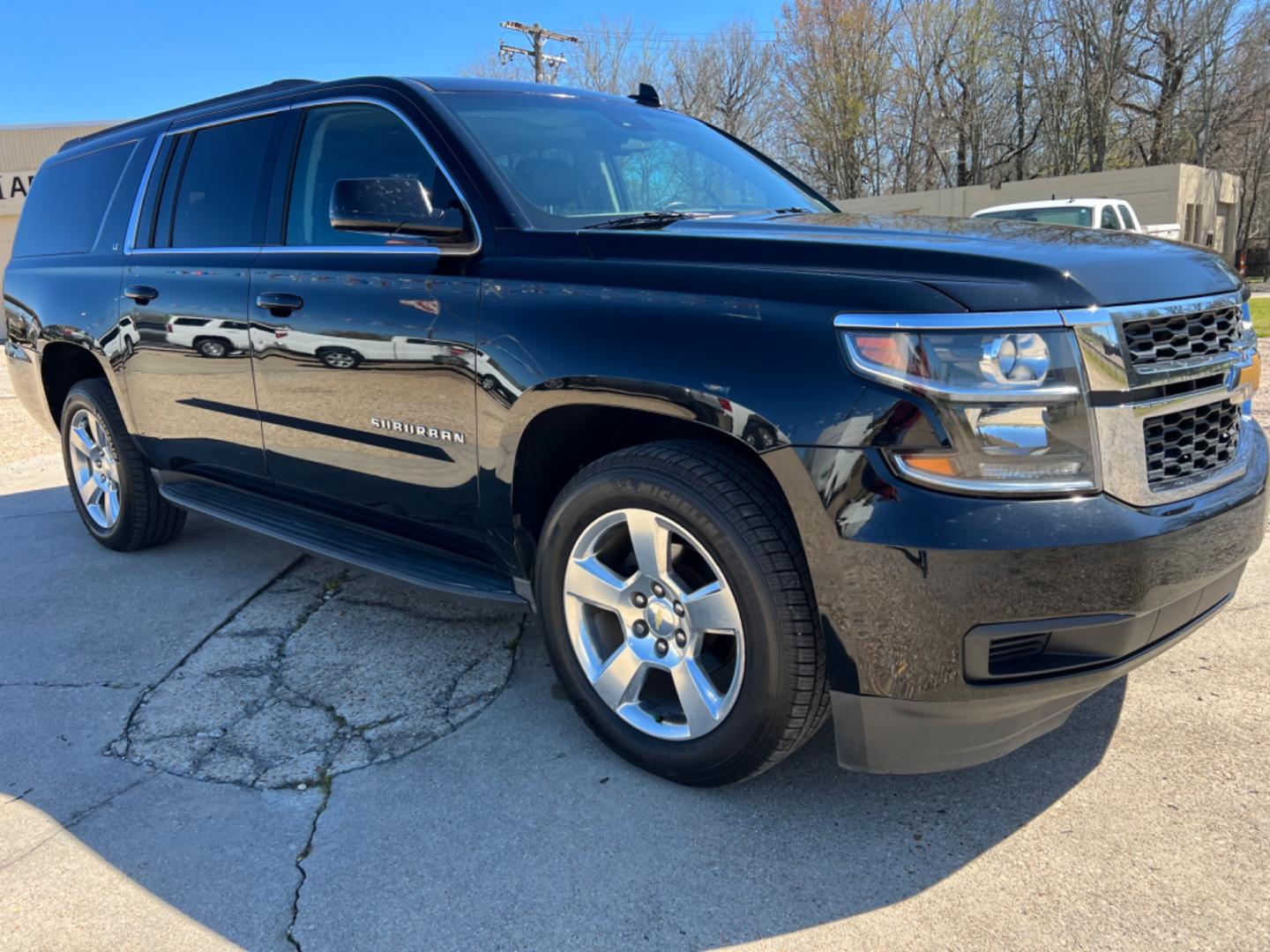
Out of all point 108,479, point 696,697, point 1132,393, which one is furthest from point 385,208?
point 108,479

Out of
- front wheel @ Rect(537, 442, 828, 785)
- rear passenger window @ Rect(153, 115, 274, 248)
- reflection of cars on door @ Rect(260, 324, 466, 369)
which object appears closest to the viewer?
front wheel @ Rect(537, 442, 828, 785)

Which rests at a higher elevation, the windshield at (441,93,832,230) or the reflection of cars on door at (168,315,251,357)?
the windshield at (441,93,832,230)

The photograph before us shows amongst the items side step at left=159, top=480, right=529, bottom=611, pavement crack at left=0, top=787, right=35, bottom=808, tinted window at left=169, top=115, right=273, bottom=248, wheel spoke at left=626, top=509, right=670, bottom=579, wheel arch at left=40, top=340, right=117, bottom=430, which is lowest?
pavement crack at left=0, top=787, right=35, bottom=808

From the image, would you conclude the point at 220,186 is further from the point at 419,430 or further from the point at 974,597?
the point at 974,597

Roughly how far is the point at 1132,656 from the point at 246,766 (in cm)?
238

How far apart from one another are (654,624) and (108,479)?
3.64m

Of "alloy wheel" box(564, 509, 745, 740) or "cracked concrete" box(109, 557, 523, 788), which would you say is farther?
"cracked concrete" box(109, 557, 523, 788)

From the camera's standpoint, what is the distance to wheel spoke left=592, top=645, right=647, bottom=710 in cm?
257

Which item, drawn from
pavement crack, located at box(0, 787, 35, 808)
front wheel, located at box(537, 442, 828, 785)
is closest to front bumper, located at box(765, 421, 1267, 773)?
front wheel, located at box(537, 442, 828, 785)

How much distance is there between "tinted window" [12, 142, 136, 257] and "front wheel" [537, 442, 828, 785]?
3.44m

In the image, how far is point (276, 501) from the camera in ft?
12.7

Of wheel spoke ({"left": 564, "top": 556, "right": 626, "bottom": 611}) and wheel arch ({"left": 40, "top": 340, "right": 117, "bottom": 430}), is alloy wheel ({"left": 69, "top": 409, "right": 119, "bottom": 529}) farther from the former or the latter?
wheel spoke ({"left": 564, "top": 556, "right": 626, "bottom": 611})

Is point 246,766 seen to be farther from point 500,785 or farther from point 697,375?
point 697,375

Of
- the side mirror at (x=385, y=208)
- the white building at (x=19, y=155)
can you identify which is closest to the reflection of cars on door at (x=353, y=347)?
the side mirror at (x=385, y=208)
